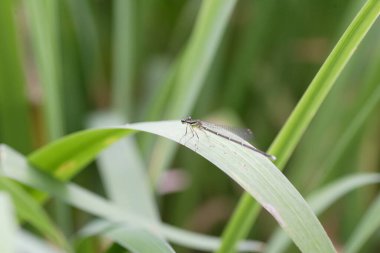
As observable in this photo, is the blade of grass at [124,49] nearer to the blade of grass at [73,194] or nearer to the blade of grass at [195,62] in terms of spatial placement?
the blade of grass at [195,62]

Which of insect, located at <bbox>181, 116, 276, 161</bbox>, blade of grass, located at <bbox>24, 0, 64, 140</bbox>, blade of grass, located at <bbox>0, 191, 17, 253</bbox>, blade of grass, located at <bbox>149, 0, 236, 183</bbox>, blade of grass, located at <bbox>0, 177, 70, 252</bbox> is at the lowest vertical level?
blade of grass, located at <bbox>0, 191, 17, 253</bbox>

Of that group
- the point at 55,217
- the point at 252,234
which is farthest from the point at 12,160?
the point at 252,234

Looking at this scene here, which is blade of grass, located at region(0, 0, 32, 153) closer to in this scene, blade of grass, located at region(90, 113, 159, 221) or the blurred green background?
the blurred green background

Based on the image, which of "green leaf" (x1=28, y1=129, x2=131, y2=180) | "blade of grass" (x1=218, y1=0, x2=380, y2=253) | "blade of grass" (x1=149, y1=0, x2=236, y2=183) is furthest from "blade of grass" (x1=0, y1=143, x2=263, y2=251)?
"blade of grass" (x1=149, y1=0, x2=236, y2=183)

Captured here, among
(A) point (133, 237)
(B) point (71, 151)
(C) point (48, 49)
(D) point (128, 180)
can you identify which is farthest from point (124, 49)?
(A) point (133, 237)

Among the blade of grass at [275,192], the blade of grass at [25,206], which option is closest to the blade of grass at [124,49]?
the blade of grass at [25,206]

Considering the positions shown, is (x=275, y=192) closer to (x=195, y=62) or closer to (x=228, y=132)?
(x=228, y=132)
